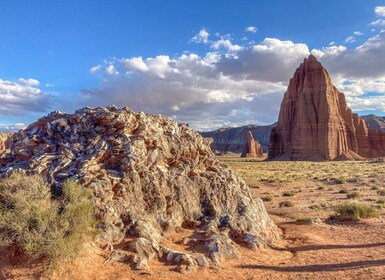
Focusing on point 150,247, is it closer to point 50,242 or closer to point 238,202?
point 50,242

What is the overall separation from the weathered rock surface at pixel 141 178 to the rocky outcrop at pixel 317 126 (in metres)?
65.7

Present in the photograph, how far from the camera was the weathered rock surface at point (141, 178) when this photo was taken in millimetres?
8445

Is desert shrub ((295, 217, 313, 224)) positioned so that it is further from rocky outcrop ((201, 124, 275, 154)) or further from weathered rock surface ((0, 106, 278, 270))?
rocky outcrop ((201, 124, 275, 154))

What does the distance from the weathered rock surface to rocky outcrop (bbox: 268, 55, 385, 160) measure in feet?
215

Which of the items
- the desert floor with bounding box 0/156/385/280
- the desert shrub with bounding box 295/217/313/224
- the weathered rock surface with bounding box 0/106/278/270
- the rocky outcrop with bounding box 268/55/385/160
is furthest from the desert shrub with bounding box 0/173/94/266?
the rocky outcrop with bounding box 268/55/385/160

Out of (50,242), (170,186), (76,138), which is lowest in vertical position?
(50,242)

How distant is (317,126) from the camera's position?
247 ft

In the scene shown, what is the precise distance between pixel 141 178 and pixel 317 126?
72129mm

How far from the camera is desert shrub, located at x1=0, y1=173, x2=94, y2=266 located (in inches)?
259

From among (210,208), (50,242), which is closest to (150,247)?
(50,242)

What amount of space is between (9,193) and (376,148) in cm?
8862

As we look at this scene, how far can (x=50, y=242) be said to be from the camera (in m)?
6.55

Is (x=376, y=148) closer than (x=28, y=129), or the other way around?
(x=28, y=129)

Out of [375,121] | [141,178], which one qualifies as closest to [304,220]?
[141,178]
